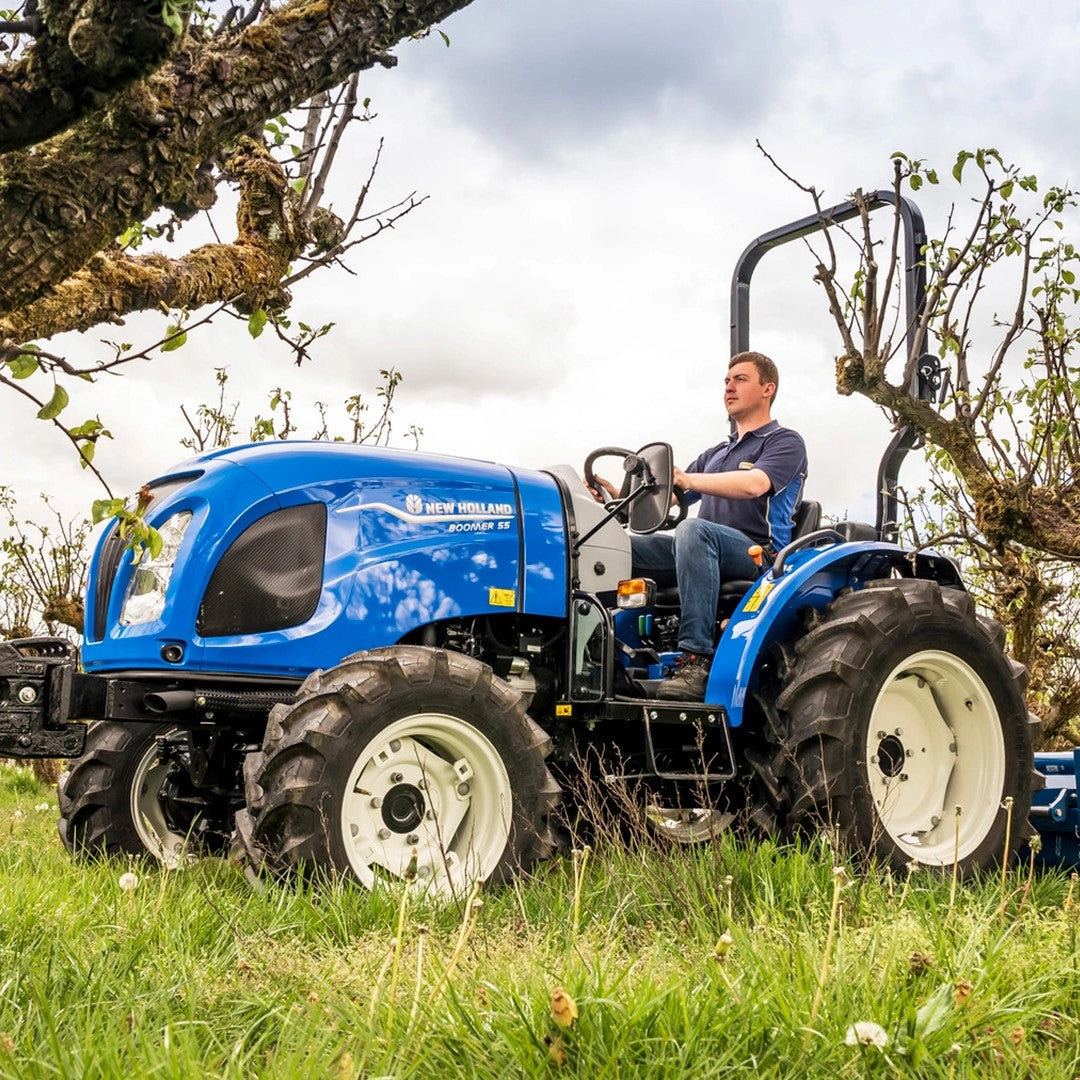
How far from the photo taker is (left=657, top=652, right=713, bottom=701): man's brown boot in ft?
14.5

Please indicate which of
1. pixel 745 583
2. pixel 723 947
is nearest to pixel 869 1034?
pixel 723 947

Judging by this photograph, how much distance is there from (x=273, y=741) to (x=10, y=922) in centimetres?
78

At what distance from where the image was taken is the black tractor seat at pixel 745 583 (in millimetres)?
4684

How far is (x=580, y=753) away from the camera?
14.4ft

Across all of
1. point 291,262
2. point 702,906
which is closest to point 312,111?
point 291,262

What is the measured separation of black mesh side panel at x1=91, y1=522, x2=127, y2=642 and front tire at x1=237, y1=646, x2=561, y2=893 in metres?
0.98

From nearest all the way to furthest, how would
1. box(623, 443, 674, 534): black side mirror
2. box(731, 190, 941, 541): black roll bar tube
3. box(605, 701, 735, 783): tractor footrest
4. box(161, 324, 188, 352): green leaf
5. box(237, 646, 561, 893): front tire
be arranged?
1. box(161, 324, 188, 352): green leaf
2. box(237, 646, 561, 893): front tire
3. box(605, 701, 735, 783): tractor footrest
4. box(623, 443, 674, 534): black side mirror
5. box(731, 190, 941, 541): black roll bar tube

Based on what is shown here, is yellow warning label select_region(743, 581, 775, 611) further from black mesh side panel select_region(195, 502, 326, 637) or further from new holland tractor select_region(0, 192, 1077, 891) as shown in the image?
black mesh side panel select_region(195, 502, 326, 637)

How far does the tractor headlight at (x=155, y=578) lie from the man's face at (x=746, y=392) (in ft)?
7.90

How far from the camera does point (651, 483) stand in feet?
14.2

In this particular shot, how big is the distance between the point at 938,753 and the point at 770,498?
3.75 ft

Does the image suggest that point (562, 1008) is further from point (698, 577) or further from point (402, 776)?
point (698, 577)

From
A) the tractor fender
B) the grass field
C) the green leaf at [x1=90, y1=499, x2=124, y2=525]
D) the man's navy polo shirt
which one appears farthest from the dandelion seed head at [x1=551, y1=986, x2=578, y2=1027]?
the man's navy polo shirt

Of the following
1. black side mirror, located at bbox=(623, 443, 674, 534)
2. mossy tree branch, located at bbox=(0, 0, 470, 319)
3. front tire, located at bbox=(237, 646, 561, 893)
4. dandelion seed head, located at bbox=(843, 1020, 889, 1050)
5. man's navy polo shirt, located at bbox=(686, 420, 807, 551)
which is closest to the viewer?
dandelion seed head, located at bbox=(843, 1020, 889, 1050)
